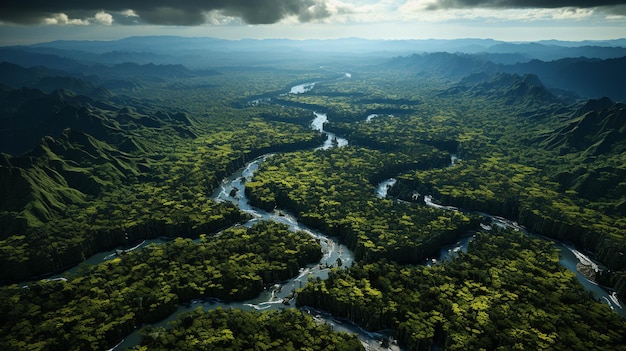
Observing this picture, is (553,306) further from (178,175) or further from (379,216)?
(178,175)

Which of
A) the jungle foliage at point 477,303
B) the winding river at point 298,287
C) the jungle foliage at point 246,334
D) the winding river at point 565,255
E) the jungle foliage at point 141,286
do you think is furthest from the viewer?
the winding river at point 565,255

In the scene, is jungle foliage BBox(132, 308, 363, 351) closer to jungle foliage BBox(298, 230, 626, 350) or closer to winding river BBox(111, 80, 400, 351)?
winding river BBox(111, 80, 400, 351)

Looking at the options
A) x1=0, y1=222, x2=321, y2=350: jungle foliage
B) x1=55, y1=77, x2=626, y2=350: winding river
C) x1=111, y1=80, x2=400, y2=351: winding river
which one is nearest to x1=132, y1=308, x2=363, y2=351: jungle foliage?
x1=111, y1=80, x2=400, y2=351: winding river

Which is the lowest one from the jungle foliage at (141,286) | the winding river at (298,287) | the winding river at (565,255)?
the winding river at (565,255)

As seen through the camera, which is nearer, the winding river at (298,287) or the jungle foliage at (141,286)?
the jungle foliage at (141,286)

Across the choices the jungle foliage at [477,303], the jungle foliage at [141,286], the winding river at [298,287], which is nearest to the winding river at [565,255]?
the jungle foliage at [477,303]

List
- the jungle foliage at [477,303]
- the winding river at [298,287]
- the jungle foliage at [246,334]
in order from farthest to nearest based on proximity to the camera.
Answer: the winding river at [298,287] → the jungle foliage at [477,303] → the jungle foliage at [246,334]

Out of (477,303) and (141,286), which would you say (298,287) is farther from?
(477,303)

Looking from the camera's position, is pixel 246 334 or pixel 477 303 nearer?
pixel 246 334

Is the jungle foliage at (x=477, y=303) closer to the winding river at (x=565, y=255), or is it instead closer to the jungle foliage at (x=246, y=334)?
the winding river at (x=565, y=255)

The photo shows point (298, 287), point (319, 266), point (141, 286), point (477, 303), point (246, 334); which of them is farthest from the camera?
point (319, 266)

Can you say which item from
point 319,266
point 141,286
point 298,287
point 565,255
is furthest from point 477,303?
point 141,286

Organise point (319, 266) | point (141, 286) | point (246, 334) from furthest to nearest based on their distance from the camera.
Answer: point (319, 266) → point (141, 286) → point (246, 334)
